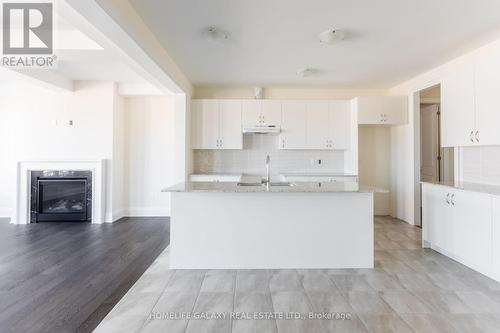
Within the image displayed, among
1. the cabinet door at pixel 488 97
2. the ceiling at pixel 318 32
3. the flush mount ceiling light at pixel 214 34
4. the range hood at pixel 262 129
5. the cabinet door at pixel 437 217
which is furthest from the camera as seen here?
the range hood at pixel 262 129

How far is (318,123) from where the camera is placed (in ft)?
16.4

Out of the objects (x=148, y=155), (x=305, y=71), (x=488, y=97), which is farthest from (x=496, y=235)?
(x=148, y=155)

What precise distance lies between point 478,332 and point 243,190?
2054mm

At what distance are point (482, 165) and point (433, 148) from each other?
2.11m

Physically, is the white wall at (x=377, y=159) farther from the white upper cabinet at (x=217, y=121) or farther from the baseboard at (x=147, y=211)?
the baseboard at (x=147, y=211)

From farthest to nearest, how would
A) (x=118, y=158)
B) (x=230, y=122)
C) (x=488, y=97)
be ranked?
(x=118, y=158)
(x=230, y=122)
(x=488, y=97)

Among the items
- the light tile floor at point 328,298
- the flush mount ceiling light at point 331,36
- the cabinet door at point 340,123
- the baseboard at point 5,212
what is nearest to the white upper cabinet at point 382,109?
the cabinet door at point 340,123

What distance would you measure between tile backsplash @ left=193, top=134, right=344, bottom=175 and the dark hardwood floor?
1.45 m

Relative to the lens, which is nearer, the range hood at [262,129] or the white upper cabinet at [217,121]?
the range hood at [262,129]

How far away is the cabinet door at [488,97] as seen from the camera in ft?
9.59

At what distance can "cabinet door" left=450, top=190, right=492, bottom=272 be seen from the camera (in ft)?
8.59

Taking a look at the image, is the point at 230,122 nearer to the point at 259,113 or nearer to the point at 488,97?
the point at 259,113

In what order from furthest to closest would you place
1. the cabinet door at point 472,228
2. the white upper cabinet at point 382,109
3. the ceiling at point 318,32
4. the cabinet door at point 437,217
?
the white upper cabinet at point 382,109
the cabinet door at point 437,217
the cabinet door at point 472,228
the ceiling at point 318,32

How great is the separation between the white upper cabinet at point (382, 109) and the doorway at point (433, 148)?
68cm
